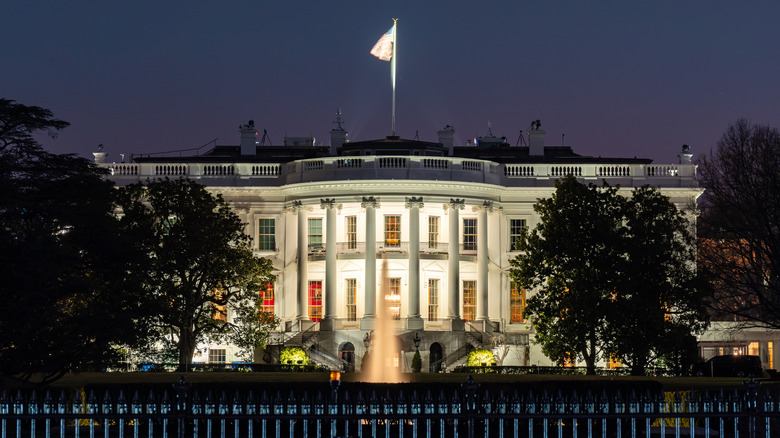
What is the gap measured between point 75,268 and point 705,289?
31.1m

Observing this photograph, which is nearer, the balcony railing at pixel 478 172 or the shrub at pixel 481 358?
the shrub at pixel 481 358

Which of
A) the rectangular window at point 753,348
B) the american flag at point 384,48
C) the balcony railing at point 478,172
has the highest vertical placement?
the american flag at point 384,48

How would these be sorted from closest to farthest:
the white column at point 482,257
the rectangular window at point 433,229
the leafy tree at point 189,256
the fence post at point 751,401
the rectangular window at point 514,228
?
the fence post at point 751,401 < the leafy tree at point 189,256 < the white column at point 482,257 < the rectangular window at point 433,229 < the rectangular window at point 514,228

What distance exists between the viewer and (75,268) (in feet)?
128

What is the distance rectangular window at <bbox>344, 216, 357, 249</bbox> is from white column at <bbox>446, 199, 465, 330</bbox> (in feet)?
17.8

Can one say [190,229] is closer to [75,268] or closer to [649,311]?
[649,311]

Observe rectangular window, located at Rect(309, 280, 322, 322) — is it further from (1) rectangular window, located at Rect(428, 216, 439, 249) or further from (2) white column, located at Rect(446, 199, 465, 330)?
(2) white column, located at Rect(446, 199, 465, 330)

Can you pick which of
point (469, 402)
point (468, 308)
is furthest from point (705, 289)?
point (469, 402)

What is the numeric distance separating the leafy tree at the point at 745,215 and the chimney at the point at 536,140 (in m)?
30.9

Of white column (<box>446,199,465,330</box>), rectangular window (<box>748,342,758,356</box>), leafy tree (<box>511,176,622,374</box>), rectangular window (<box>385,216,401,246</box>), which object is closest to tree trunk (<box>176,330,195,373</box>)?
leafy tree (<box>511,176,622,374</box>)

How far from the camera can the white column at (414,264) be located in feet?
255

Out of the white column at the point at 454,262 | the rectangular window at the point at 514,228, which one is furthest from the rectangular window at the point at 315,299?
the rectangular window at the point at 514,228

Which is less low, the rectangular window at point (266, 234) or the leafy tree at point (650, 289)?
the rectangular window at point (266, 234)

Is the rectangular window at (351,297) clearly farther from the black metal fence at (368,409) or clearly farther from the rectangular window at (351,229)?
the black metal fence at (368,409)
